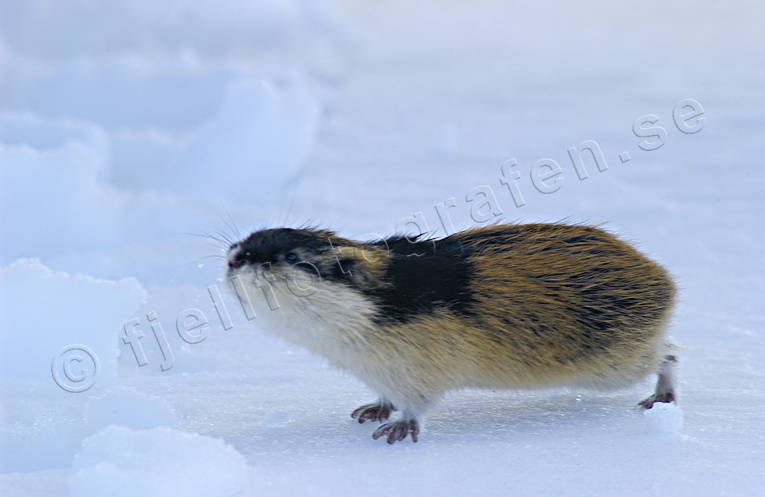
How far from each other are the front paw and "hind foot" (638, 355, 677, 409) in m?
1.37

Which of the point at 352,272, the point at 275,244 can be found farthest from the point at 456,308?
the point at 275,244

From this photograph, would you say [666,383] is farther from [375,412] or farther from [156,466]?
[156,466]

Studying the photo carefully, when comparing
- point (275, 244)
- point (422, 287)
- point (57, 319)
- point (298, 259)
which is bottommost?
point (422, 287)

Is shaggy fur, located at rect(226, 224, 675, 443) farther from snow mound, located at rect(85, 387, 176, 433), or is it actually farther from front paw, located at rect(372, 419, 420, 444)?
snow mound, located at rect(85, 387, 176, 433)

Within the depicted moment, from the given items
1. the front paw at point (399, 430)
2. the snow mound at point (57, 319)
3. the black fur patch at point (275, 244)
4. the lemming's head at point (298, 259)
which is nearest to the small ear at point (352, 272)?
the lemming's head at point (298, 259)

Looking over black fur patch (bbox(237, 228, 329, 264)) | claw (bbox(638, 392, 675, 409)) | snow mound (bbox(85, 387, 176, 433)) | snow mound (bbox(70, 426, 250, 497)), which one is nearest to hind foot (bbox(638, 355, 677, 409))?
claw (bbox(638, 392, 675, 409))

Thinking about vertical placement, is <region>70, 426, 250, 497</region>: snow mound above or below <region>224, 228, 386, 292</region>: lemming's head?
below

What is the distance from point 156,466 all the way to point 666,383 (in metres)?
2.93

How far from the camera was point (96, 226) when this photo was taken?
27.6 ft

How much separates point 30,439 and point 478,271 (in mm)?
2628

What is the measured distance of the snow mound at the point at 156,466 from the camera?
3959 mm

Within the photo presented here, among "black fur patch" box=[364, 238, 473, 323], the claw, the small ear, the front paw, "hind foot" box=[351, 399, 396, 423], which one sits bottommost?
the claw

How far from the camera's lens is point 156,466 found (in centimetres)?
402

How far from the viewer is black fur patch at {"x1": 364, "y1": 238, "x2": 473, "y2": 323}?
189 inches
